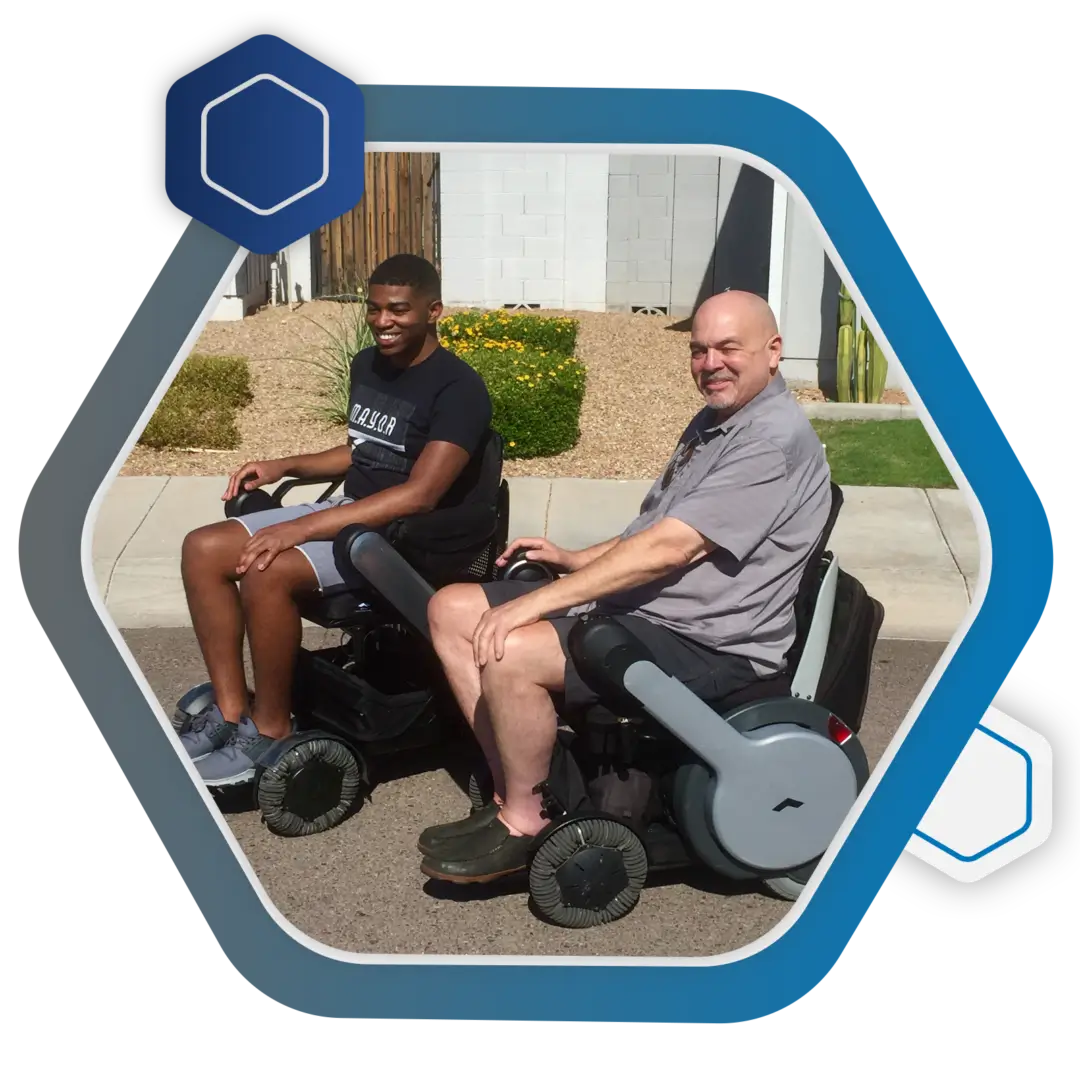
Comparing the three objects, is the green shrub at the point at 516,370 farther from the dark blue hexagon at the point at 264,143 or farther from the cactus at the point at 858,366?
the dark blue hexagon at the point at 264,143

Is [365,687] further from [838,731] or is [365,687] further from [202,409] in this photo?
[202,409]

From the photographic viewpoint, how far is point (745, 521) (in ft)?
10.1

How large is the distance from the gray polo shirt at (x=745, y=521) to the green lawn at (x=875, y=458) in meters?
3.30

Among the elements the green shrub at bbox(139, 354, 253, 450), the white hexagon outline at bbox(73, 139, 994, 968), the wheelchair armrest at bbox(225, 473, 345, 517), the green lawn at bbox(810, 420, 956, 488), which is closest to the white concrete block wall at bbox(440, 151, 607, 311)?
the green shrub at bbox(139, 354, 253, 450)

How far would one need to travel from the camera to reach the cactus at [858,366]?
6762 mm

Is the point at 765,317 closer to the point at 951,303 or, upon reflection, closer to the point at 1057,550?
the point at 951,303

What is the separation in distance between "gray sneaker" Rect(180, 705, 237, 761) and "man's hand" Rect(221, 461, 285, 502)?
0.62 m

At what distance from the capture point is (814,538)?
10.6 ft

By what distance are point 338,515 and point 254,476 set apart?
0.53m

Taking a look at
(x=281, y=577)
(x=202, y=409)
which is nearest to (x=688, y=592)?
(x=281, y=577)

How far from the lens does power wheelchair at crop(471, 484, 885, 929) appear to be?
3178 mm

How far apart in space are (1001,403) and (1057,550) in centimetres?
31

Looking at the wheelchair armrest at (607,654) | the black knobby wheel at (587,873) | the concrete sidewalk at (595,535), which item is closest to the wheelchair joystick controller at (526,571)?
the wheelchair armrest at (607,654)

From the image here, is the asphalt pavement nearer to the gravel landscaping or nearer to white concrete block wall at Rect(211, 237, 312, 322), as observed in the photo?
the gravel landscaping
